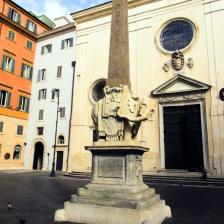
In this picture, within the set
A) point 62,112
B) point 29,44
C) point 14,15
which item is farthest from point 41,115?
point 14,15

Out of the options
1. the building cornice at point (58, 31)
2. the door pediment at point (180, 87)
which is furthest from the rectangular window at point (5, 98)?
the door pediment at point (180, 87)

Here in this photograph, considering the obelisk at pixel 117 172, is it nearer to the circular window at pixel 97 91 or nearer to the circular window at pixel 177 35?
the circular window at pixel 177 35

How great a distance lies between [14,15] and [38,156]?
52.5 ft

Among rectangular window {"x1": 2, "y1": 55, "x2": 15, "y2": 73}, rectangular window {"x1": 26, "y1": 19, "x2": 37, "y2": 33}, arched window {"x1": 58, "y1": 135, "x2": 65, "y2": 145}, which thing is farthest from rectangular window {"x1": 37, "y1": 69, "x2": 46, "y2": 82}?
arched window {"x1": 58, "y1": 135, "x2": 65, "y2": 145}

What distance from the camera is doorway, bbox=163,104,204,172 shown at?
1888 cm

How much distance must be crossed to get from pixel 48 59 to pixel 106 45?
8.57 meters

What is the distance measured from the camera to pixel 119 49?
7543mm

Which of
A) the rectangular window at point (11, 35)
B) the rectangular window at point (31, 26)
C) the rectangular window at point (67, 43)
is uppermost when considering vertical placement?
the rectangular window at point (31, 26)

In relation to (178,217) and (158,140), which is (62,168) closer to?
(158,140)

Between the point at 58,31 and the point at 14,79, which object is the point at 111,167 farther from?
the point at 58,31

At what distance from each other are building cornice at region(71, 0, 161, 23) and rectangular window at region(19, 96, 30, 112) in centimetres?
1022

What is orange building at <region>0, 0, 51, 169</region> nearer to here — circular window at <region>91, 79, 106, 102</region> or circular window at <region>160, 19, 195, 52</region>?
Result: circular window at <region>91, 79, 106, 102</region>

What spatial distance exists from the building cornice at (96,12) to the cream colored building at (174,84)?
0.21 m

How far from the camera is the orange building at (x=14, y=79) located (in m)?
27.0
